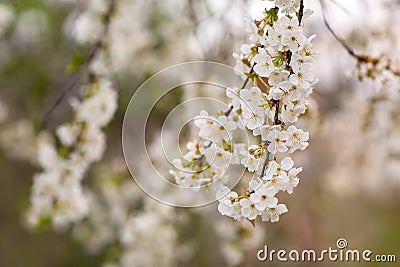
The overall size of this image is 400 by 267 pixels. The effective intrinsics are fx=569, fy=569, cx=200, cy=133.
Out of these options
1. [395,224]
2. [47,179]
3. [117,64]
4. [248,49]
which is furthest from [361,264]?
[248,49]

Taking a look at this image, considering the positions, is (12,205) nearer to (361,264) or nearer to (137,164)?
(137,164)

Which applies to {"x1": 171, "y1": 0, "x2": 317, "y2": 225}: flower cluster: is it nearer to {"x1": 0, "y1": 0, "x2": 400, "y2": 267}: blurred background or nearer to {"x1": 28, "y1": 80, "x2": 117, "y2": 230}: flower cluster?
{"x1": 0, "y1": 0, "x2": 400, "y2": 267}: blurred background

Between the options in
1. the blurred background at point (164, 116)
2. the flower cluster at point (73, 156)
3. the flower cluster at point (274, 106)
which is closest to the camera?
the flower cluster at point (274, 106)

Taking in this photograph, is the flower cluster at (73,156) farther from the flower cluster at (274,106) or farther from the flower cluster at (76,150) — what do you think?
the flower cluster at (274,106)

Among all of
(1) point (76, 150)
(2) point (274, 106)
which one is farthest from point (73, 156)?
(2) point (274, 106)

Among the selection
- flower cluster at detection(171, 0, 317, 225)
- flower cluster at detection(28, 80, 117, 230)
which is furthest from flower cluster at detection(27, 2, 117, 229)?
flower cluster at detection(171, 0, 317, 225)

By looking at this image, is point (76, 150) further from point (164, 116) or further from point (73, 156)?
point (164, 116)

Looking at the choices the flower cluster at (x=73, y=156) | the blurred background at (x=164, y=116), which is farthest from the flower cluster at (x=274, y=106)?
the flower cluster at (x=73, y=156)

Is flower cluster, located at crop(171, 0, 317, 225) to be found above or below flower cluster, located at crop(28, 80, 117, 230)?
below

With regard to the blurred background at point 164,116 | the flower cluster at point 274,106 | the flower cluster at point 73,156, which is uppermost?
the blurred background at point 164,116
